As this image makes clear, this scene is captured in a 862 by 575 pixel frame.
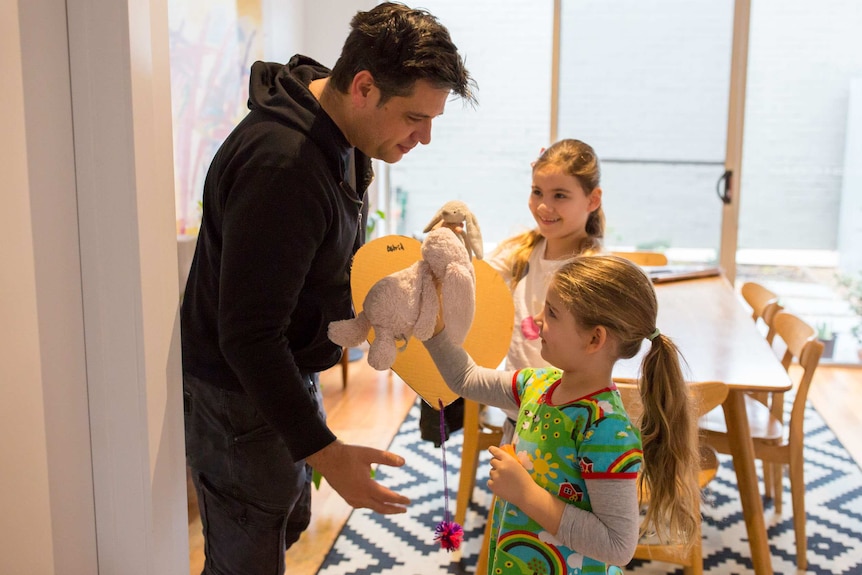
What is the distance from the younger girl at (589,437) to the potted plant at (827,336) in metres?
3.66

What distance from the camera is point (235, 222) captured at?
1.13 meters

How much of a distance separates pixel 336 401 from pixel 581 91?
225 cm

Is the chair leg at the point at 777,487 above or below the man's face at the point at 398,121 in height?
below

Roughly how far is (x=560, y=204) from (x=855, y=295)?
3193 mm

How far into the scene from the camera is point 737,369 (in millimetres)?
2096

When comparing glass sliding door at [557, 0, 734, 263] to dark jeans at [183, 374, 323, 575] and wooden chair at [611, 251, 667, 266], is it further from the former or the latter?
dark jeans at [183, 374, 323, 575]

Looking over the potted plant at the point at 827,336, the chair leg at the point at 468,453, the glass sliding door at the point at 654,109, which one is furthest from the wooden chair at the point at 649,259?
the potted plant at the point at 827,336

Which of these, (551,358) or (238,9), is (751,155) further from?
(551,358)

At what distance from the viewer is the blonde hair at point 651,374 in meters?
1.29

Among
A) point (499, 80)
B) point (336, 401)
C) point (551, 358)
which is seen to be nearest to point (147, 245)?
point (551, 358)

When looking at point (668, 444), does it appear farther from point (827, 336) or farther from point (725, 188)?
point (827, 336)

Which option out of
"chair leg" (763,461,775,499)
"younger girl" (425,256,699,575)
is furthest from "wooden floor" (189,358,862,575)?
"younger girl" (425,256,699,575)

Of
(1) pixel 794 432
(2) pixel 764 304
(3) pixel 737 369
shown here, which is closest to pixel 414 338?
(3) pixel 737 369

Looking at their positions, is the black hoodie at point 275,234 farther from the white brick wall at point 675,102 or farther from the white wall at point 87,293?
the white brick wall at point 675,102
